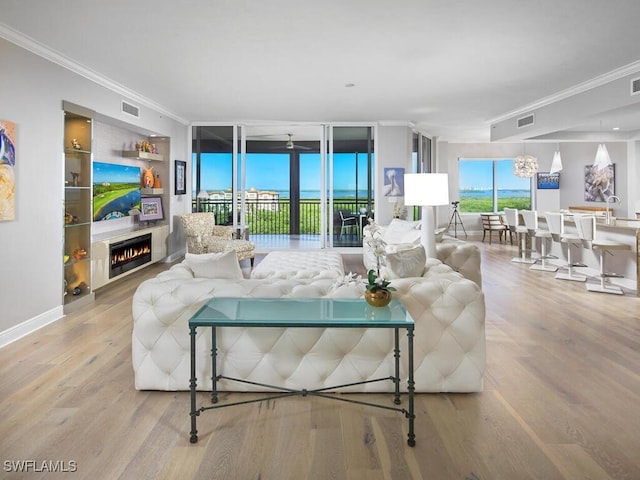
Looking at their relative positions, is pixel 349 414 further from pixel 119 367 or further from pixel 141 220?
pixel 141 220

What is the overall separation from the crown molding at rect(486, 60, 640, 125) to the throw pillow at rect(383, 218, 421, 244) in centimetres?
297

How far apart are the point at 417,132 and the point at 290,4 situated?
6768mm

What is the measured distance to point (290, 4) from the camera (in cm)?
335

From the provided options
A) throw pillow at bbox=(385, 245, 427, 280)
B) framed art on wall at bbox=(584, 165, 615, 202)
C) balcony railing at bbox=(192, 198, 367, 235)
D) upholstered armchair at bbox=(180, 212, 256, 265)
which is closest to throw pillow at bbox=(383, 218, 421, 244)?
throw pillow at bbox=(385, 245, 427, 280)

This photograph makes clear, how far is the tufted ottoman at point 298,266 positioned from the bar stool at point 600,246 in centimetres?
340

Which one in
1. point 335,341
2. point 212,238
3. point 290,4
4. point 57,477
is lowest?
point 57,477

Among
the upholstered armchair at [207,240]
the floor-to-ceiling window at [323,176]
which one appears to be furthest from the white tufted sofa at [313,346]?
the floor-to-ceiling window at [323,176]

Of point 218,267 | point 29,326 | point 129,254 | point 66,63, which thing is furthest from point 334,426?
point 129,254

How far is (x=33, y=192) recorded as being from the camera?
13.1 feet

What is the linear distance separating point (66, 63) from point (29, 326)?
2721 millimetres

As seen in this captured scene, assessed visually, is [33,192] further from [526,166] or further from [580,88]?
[526,166]

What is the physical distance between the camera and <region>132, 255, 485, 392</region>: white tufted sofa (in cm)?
255

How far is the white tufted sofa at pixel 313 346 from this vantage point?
255cm

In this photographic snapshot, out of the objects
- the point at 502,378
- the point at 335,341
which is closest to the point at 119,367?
the point at 335,341
